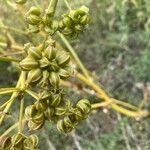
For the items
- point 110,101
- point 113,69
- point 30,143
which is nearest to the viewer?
point 30,143

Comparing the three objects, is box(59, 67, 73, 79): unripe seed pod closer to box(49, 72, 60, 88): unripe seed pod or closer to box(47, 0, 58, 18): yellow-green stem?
box(49, 72, 60, 88): unripe seed pod

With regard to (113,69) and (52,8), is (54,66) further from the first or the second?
(113,69)

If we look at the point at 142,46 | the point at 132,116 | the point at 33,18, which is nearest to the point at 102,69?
the point at 142,46

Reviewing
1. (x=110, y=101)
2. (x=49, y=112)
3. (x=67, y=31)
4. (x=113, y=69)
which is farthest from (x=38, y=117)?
(x=113, y=69)

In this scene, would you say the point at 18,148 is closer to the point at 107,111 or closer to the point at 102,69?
the point at 107,111

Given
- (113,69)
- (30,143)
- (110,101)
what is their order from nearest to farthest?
1. (30,143)
2. (110,101)
3. (113,69)

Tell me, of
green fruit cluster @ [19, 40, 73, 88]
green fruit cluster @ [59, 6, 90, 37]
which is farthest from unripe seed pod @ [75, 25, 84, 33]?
green fruit cluster @ [19, 40, 73, 88]

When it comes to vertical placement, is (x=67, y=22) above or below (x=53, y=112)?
above
